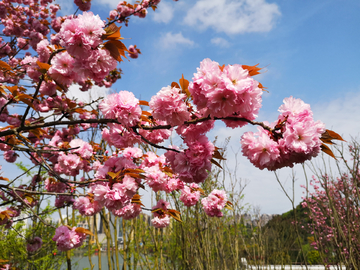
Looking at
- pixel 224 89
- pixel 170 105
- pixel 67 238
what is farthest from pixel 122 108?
pixel 67 238

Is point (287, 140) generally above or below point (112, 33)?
below

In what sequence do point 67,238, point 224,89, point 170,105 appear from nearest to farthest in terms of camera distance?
point 224,89, point 170,105, point 67,238

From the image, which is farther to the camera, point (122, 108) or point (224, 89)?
point (122, 108)

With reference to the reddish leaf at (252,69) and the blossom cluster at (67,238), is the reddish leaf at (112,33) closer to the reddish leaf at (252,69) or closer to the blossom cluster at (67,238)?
the reddish leaf at (252,69)

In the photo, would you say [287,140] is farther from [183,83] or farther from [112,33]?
[112,33]

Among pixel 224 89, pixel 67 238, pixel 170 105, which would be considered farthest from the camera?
pixel 67 238

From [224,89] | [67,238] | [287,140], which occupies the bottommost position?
[67,238]

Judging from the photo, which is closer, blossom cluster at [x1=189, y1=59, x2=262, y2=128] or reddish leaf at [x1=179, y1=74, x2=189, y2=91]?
blossom cluster at [x1=189, y1=59, x2=262, y2=128]

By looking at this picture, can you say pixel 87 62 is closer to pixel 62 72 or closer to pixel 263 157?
pixel 62 72

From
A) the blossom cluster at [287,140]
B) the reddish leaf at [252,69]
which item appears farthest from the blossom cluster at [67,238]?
the reddish leaf at [252,69]

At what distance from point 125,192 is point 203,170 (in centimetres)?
37

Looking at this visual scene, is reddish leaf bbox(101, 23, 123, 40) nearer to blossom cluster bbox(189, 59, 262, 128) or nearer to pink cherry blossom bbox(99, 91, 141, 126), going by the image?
pink cherry blossom bbox(99, 91, 141, 126)

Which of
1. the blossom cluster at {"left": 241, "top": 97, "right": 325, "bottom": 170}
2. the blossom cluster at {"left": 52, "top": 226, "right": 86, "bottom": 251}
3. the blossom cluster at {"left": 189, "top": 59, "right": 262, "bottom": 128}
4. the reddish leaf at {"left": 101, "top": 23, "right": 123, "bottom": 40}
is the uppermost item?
the reddish leaf at {"left": 101, "top": 23, "right": 123, "bottom": 40}

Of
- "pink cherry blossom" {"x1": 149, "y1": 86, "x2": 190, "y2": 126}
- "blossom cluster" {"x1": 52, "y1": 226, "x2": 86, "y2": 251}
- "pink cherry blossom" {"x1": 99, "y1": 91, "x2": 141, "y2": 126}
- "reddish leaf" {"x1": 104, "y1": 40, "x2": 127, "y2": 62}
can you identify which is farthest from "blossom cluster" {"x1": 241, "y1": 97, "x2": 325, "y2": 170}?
"blossom cluster" {"x1": 52, "y1": 226, "x2": 86, "y2": 251}
